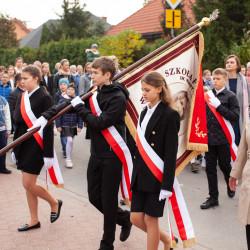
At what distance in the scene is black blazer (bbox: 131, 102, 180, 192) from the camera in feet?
11.7

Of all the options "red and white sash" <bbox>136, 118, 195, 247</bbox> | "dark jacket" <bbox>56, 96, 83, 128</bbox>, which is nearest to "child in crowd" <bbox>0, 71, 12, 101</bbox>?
"dark jacket" <bbox>56, 96, 83, 128</bbox>

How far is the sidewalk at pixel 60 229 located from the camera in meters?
4.57

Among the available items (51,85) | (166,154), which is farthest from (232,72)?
(51,85)

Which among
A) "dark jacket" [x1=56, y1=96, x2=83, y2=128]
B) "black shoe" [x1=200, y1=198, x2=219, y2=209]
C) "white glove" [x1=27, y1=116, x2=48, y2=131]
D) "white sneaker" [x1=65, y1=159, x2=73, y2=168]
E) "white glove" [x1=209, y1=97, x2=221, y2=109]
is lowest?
"white sneaker" [x1=65, y1=159, x2=73, y2=168]

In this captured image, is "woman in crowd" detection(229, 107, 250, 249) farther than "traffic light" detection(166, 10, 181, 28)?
No

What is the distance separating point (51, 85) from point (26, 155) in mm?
8266

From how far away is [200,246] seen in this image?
179 inches

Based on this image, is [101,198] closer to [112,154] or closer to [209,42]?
[112,154]

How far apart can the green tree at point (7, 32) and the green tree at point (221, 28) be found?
35958 mm

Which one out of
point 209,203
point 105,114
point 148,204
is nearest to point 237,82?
point 209,203

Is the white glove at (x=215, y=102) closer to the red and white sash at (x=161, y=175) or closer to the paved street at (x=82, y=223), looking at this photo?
the paved street at (x=82, y=223)

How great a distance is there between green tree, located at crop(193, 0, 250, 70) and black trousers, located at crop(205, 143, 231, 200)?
8.98 m

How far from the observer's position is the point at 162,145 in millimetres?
3658

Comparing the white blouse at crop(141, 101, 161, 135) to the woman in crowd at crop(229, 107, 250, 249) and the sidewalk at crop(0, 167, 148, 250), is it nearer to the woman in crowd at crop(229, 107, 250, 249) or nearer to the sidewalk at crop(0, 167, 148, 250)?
the woman in crowd at crop(229, 107, 250, 249)
